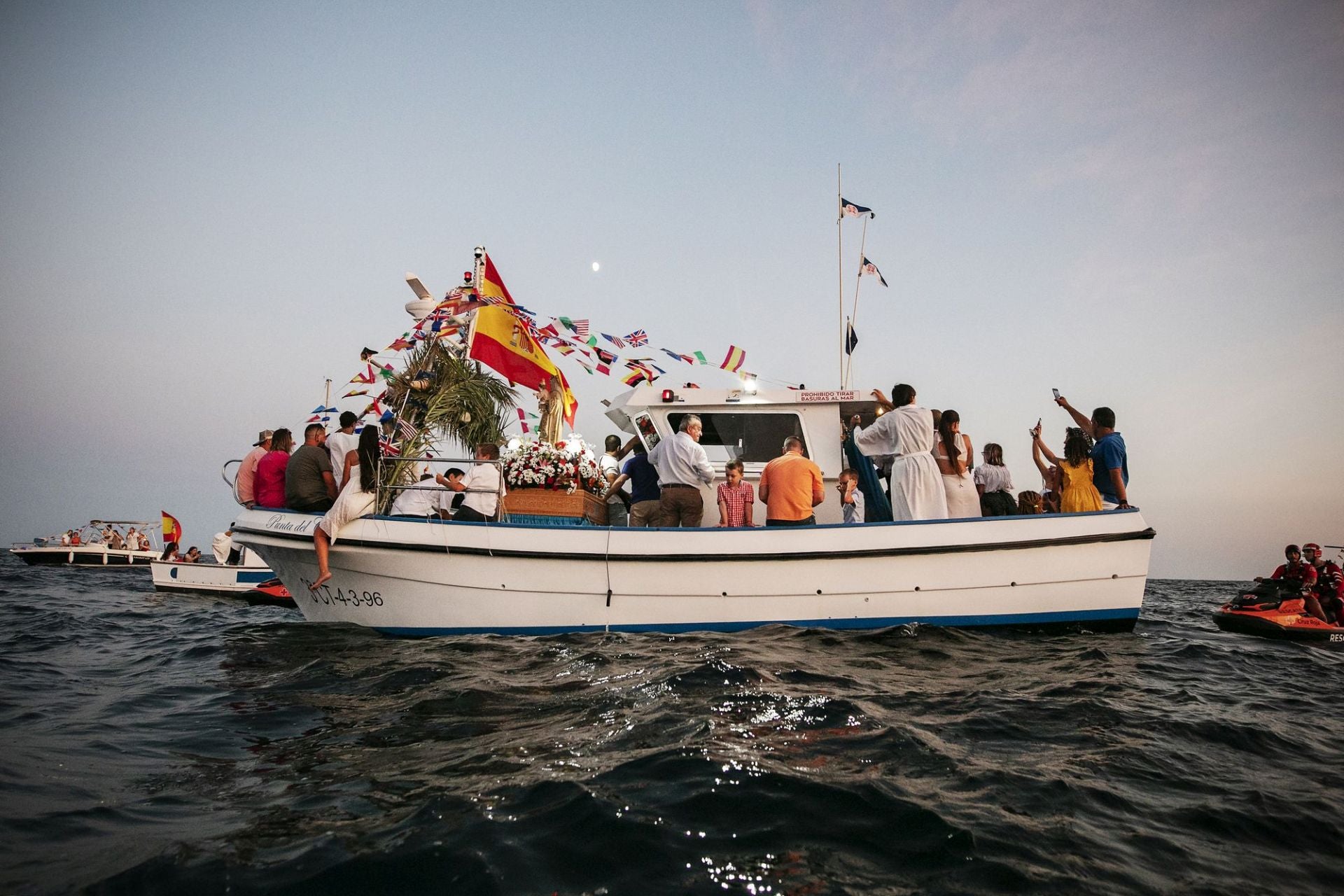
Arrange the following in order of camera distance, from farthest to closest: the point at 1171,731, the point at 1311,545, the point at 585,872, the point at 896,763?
the point at 1311,545, the point at 1171,731, the point at 896,763, the point at 585,872

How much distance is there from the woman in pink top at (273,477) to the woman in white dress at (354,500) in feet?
4.53

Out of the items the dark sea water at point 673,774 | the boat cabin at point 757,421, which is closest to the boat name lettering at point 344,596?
the dark sea water at point 673,774

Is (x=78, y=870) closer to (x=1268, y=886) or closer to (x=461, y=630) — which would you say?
(x=1268, y=886)

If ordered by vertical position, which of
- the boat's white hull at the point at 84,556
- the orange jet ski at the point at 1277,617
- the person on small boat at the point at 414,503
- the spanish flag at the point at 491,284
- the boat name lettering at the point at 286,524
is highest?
the spanish flag at the point at 491,284

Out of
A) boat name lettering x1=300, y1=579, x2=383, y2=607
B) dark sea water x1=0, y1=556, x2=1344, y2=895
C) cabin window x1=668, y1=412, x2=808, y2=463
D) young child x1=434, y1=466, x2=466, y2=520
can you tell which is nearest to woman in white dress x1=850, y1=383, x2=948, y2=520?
cabin window x1=668, y1=412, x2=808, y2=463

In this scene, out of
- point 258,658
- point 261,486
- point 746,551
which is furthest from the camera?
point 261,486

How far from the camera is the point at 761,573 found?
6.35 m

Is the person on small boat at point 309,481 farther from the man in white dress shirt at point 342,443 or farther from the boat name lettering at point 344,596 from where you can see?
the boat name lettering at point 344,596

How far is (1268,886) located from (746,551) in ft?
14.3

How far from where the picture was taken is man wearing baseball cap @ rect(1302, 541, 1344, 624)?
397 inches

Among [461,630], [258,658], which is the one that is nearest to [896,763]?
[461,630]

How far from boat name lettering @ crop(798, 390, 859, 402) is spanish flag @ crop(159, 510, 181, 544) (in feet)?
82.1

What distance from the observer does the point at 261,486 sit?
24.4ft

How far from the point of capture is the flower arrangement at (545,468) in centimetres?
704
